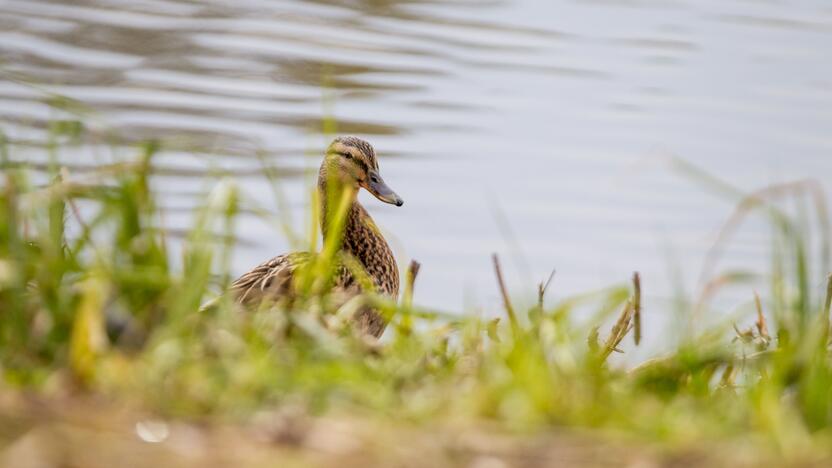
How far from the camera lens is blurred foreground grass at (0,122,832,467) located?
2.97 meters

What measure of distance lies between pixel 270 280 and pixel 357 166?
1640 millimetres

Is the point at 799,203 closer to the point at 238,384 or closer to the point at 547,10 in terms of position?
the point at 238,384

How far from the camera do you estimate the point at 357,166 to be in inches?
280

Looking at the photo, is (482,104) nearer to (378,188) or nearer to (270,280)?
(378,188)

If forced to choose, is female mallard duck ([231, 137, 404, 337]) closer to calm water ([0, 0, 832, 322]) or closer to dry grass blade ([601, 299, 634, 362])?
calm water ([0, 0, 832, 322])

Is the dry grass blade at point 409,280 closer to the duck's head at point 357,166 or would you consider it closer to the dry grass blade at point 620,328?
the dry grass blade at point 620,328

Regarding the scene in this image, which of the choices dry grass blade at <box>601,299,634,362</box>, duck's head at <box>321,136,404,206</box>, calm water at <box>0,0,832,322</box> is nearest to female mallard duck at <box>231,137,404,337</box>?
duck's head at <box>321,136,404,206</box>

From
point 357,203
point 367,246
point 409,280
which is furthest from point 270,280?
point 357,203

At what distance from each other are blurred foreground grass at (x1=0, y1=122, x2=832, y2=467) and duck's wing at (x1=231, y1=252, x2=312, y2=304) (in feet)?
2.14

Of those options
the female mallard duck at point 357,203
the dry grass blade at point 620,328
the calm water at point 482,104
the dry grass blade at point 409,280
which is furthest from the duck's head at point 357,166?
the dry grass blade at point 409,280

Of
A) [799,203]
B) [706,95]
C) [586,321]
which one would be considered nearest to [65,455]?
[586,321]

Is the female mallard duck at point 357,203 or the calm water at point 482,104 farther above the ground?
the female mallard duck at point 357,203

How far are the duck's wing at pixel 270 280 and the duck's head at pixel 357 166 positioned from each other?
1.02 metres

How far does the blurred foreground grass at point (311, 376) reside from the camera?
2.97m
